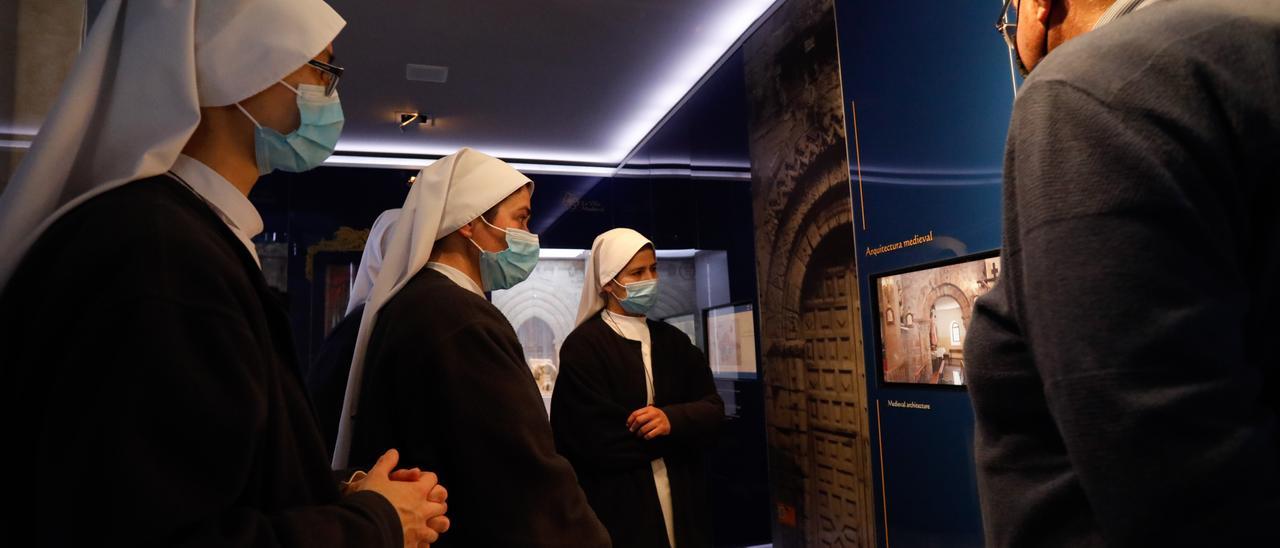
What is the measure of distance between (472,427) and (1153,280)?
1.65 meters

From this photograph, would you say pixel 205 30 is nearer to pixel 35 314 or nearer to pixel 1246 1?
pixel 35 314

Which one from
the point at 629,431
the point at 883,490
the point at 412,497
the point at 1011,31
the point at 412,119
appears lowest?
the point at 883,490

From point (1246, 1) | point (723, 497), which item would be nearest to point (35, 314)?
point (1246, 1)

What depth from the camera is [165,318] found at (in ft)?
3.41

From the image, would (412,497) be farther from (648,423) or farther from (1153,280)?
(648,423)

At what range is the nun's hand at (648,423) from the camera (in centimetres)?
392

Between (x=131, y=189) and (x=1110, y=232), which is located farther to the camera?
(x=131, y=189)

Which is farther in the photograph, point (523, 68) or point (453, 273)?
point (523, 68)

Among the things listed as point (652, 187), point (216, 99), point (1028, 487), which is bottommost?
point (1028, 487)

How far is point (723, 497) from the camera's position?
582 centimetres

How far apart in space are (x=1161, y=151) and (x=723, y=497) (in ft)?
17.4

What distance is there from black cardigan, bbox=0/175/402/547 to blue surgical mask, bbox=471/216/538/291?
1737 mm

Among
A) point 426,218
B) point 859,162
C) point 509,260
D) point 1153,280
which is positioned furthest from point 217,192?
point 859,162

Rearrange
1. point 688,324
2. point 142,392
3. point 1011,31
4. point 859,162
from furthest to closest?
point 688,324, point 859,162, point 1011,31, point 142,392
